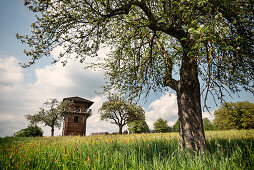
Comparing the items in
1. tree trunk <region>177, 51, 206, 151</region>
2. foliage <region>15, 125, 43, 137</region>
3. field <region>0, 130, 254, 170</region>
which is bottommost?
foliage <region>15, 125, 43, 137</region>

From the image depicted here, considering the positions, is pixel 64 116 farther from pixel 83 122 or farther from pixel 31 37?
pixel 31 37

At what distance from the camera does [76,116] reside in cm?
4119

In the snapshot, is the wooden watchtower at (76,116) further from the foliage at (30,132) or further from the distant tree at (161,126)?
the distant tree at (161,126)

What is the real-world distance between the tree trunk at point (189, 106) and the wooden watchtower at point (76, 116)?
38095 mm

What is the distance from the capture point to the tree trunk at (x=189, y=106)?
5703mm

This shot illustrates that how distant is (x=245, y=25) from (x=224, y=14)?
35.2 inches

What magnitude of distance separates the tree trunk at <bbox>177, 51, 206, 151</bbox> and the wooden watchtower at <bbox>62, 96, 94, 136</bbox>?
38095mm

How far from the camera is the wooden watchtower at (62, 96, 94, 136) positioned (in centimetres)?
3900

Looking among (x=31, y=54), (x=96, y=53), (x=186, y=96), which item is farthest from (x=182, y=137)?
(x=31, y=54)

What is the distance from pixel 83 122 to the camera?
41312 mm

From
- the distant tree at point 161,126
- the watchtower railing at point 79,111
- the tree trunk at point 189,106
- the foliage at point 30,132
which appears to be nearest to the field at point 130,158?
the tree trunk at point 189,106

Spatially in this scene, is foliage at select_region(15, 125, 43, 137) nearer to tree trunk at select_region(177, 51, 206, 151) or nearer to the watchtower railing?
the watchtower railing

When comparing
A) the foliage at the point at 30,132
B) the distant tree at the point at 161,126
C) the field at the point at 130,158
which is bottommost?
the distant tree at the point at 161,126

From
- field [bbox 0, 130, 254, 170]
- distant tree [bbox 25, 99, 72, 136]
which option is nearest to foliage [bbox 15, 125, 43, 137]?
distant tree [bbox 25, 99, 72, 136]
